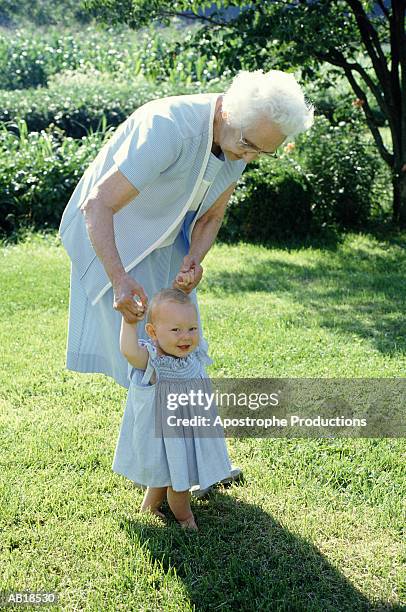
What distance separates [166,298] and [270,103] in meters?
0.74

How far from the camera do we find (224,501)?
316 cm

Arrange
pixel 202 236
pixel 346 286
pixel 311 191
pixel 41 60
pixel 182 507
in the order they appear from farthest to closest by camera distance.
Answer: pixel 41 60 → pixel 311 191 → pixel 346 286 → pixel 202 236 → pixel 182 507

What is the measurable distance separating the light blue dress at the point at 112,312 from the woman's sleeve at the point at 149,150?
0.29m

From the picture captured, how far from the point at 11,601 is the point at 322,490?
1.30m

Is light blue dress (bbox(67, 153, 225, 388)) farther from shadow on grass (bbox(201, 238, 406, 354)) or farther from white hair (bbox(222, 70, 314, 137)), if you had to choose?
shadow on grass (bbox(201, 238, 406, 354))

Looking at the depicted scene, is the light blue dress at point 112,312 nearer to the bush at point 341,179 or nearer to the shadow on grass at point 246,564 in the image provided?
the shadow on grass at point 246,564

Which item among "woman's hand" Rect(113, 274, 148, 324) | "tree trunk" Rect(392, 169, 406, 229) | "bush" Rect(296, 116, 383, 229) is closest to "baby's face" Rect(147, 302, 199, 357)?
"woman's hand" Rect(113, 274, 148, 324)

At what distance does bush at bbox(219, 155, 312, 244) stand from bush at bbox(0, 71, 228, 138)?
14.6ft

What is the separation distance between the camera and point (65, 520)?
9.83 ft

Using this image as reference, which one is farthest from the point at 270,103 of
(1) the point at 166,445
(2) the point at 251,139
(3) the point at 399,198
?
(3) the point at 399,198

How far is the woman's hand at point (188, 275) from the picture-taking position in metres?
2.91

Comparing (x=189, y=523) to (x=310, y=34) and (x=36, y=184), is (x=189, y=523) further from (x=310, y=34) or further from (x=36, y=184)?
(x=36, y=184)

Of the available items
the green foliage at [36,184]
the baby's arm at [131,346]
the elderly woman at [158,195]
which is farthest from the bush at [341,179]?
the baby's arm at [131,346]

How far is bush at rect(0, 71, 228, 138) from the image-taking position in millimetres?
12289
